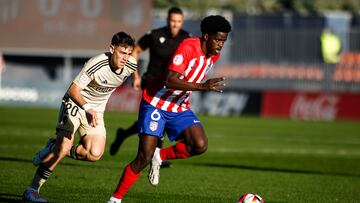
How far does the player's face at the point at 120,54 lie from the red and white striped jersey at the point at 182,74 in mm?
482

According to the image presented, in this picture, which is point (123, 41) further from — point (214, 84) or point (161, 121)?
point (214, 84)

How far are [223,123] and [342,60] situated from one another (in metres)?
13.4

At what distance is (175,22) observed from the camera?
15.8 metres

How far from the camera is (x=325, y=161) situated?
63.0ft

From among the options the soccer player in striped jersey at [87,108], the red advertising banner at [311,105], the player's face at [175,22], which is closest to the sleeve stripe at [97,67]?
the soccer player in striped jersey at [87,108]

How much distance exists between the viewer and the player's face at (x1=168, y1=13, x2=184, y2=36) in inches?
619

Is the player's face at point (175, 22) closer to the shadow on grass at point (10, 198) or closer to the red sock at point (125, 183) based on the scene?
the shadow on grass at point (10, 198)

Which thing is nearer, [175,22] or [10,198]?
[10,198]

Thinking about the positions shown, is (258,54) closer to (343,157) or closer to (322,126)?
(322,126)

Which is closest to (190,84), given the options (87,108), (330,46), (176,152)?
(176,152)

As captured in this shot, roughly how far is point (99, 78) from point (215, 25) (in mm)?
1547

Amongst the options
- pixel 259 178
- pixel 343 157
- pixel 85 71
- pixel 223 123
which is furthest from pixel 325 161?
pixel 223 123

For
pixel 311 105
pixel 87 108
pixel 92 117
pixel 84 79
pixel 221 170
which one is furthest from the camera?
pixel 311 105

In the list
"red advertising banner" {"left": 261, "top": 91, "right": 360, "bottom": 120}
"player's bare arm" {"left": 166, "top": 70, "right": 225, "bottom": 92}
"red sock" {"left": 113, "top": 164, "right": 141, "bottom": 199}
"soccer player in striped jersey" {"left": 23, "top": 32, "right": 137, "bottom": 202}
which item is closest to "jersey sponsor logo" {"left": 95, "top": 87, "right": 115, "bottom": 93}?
"soccer player in striped jersey" {"left": 23, "top": 32, "right": 137, "bottom": 202}
